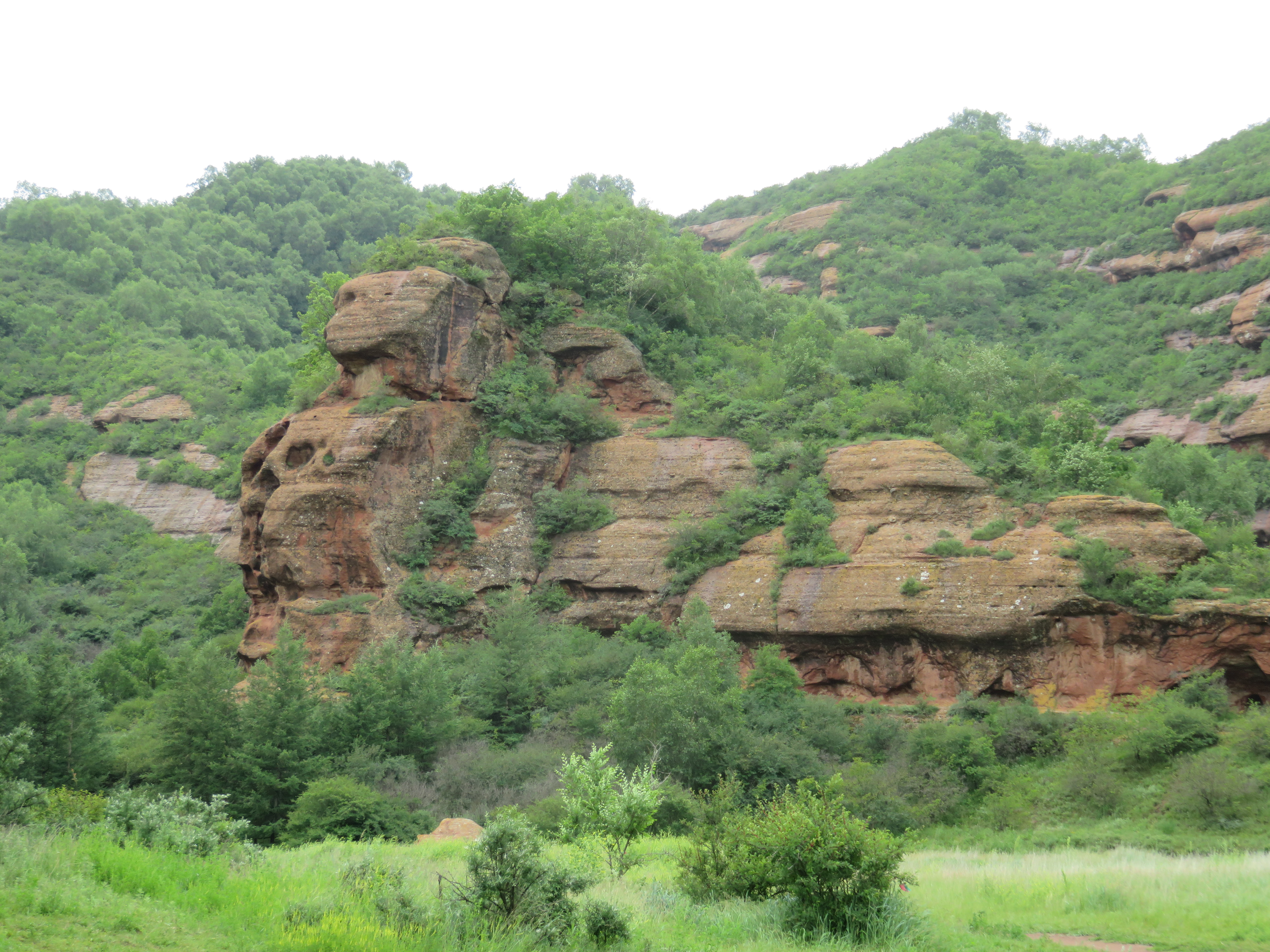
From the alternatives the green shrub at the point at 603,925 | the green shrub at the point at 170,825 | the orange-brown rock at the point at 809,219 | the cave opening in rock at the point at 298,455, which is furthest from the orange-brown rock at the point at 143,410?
the green shrub at the point at 603,925

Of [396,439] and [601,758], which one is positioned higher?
[396,439]

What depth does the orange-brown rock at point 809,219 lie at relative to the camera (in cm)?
8369

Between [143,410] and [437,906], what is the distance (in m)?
61.6

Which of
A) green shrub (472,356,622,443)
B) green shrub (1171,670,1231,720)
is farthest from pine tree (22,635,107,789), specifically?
green shrub (1171,670,1231,720)

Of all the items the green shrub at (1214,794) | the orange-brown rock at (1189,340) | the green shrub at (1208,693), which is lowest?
the green shrub at (1214,794)

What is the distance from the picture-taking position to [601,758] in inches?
714

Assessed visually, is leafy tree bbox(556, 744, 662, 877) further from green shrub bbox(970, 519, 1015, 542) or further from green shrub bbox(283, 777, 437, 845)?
green shrub bbox(970, 519, 1015, 542)

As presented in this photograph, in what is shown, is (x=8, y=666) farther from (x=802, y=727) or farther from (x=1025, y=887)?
(x=1025, y=887)

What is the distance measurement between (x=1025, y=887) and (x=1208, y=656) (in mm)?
16283

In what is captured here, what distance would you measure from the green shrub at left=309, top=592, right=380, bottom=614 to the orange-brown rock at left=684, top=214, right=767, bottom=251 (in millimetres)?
67917

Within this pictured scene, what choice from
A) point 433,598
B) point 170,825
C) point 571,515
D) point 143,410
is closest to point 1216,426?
point 571,515

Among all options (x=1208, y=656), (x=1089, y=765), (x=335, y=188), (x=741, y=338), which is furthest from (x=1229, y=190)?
(x=335, y=188)

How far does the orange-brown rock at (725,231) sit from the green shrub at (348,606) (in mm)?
67917

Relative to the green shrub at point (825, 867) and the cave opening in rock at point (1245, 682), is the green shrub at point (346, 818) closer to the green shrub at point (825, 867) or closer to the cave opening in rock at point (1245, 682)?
the green shrub at point (825, 867)
